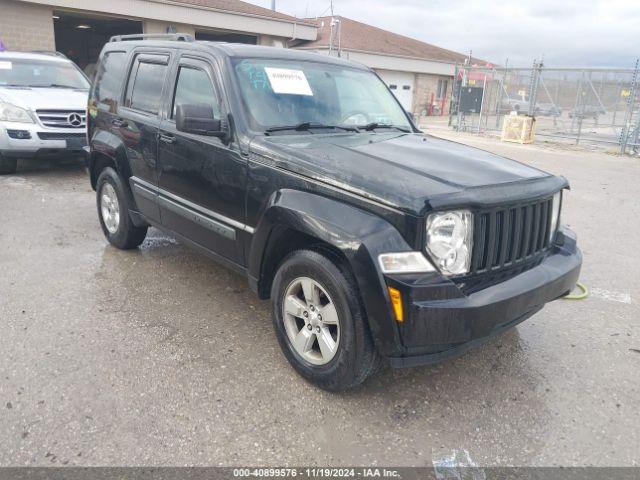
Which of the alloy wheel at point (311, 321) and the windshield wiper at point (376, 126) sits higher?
the windshield wiper at point (376, 126)

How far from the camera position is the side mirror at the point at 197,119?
10.9 ft

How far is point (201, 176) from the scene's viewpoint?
12.3ft

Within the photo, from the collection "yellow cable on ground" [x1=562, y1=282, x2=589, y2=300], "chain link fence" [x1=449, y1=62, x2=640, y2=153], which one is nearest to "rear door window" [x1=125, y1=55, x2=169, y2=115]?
"yellow cable on ground" [x1=562, y1=282, x2=589, y2=300]

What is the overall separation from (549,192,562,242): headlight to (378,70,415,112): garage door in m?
30.0

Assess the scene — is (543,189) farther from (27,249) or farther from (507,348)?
(27,249)

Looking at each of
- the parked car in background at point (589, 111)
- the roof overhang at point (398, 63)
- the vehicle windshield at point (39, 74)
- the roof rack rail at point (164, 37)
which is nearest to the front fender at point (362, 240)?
the roof rack rail at point (164, 37)

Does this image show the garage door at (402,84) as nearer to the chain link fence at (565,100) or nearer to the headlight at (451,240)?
the chain link fence at (565,100)

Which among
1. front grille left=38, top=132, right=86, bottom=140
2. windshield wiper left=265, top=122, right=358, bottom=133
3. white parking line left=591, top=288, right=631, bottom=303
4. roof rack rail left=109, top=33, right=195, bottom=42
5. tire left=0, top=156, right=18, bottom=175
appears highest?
roof rack rail left=109, top=33, right=195, bottom=42

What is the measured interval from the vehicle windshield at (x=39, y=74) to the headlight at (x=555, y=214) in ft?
28.7

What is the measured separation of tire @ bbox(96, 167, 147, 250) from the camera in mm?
4914

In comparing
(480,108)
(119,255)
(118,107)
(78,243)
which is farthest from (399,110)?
(480,108)

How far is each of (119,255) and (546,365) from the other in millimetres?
3917

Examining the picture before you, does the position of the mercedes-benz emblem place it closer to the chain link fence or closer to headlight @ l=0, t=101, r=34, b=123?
headlight @ l=0, t=101, r=34, b=123

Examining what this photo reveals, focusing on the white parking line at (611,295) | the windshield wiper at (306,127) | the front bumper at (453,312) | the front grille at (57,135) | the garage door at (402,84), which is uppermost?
the garage door at (402,84)
